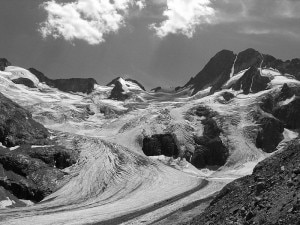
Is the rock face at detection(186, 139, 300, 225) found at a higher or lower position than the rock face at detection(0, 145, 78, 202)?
lower

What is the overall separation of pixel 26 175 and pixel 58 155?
16681mm

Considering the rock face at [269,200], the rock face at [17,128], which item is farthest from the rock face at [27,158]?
the rock face at [269,200]

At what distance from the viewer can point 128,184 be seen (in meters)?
145

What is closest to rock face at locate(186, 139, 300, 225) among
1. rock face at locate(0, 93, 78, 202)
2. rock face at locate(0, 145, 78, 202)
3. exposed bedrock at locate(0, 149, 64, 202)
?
exposed bedrock at locate(0, 149, 64, 202)

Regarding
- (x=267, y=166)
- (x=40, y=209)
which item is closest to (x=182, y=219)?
(x=267, y=166)

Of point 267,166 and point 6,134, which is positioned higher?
point 6,134

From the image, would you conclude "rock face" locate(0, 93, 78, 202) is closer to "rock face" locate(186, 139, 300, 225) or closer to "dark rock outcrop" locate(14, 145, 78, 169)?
"dark rock outcrop" locate(14, 145, 78, 169)

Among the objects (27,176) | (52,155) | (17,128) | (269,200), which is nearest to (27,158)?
(27,176)

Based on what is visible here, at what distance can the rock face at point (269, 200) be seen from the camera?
29364 mm

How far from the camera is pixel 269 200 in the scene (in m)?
32.2

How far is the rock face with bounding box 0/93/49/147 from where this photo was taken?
163m

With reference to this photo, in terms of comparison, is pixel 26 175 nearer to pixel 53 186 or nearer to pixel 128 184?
pixel 53 186

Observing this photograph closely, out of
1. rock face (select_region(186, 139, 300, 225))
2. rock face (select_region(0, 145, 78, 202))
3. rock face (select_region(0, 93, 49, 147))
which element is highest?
rock face (select_region(0, 93, 49, 147))

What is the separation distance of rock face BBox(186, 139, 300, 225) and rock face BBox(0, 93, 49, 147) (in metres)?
131
